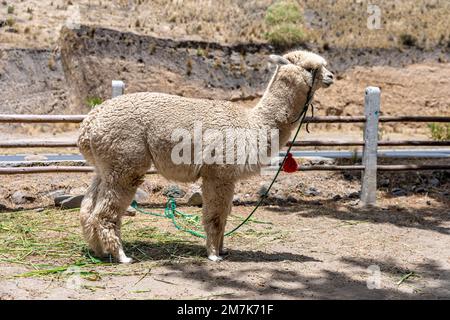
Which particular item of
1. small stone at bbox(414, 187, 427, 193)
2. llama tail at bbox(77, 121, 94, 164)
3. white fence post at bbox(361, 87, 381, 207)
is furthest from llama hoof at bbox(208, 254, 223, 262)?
small stone at bbox(414, 187, 427, 193)

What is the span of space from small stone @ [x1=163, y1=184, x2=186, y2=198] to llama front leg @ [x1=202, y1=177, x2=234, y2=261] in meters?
3.42

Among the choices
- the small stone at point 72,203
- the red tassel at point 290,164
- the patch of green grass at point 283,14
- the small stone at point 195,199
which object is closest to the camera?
the red tassel at point 290,164

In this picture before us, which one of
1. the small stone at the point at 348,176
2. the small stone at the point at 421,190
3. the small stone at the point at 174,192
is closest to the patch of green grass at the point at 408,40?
the small stone at the point at 348,176

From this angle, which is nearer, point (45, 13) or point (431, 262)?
point (431, 262)

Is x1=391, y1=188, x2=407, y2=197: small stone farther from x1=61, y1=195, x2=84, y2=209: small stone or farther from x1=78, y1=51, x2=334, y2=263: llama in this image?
x1=61, y1=195, x2=84, y2=209: small stone

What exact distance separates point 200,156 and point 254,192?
160 inches

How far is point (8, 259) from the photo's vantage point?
5707 millimetres

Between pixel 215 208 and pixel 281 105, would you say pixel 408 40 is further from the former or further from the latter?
pixel 215 208

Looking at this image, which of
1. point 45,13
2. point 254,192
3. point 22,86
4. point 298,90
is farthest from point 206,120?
point 45,13

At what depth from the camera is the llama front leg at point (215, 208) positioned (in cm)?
577

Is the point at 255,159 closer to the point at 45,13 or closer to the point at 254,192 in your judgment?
the point at 254,192

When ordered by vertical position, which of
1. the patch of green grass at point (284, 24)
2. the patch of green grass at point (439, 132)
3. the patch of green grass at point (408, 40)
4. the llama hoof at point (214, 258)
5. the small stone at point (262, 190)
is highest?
the patch of green grass at point (284, 24)

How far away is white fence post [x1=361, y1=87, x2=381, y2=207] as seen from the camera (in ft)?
29.6

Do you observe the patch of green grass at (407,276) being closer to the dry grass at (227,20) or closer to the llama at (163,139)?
the llama at (163,139)
